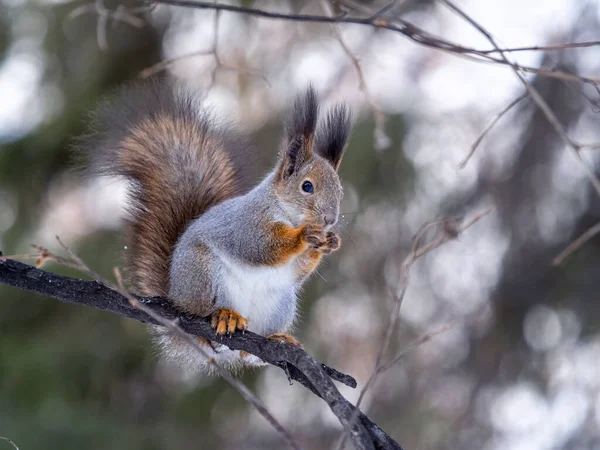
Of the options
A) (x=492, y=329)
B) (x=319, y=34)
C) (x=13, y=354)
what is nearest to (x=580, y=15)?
(x=319, y=34)

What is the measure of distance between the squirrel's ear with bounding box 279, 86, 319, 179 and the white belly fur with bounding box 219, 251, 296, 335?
0.29 meters

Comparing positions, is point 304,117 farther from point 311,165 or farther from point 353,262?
point 353,262

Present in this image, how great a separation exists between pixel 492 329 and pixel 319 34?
2333 millimetres

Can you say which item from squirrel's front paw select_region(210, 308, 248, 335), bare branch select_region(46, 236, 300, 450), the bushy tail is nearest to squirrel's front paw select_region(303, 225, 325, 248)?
squirrel's front paw select_region(210, 308, 248, 335)

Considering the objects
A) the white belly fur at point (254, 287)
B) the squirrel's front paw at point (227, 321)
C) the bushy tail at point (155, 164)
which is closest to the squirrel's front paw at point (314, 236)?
the white belly fur at point (254, 287)

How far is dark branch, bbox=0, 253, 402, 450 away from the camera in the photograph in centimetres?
133

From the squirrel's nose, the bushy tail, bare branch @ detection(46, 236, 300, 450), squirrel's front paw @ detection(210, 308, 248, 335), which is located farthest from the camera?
the bushy tail

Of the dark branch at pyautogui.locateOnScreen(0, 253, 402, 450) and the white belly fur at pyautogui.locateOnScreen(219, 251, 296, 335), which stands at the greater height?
the white belly fur at pyautogui.locateOnScreen(219, 251, 296, 335)

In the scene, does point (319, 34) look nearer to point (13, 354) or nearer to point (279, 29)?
point (279, 29)

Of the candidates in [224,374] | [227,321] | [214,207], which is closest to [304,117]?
[214,207]

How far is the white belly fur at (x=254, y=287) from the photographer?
7.14ft

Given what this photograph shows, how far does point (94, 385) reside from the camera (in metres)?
4.57

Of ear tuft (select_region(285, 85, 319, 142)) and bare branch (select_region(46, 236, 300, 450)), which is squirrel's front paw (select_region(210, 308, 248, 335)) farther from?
bare branch (select_region(46, 236, 300, 450))

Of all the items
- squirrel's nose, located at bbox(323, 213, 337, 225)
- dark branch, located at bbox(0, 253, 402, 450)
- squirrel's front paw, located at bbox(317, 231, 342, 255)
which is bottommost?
dark branch, located at bbox(0, 253, 402, 450)
